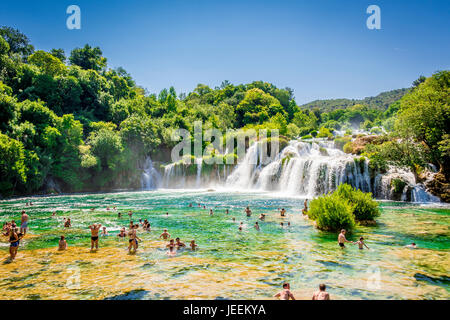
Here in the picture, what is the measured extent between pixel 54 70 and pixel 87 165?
87.5 feet

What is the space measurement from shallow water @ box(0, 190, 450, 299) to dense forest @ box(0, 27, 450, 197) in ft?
41.3

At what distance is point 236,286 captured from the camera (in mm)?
8578

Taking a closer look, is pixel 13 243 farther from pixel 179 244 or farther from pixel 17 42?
pixel 17 42

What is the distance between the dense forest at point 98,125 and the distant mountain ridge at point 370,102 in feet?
333

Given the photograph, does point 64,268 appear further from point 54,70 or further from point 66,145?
point 54,70

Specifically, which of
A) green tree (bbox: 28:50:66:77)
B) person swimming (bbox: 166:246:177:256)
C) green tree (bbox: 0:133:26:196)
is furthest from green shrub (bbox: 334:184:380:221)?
green tree (bbox: 28:50:66:77)

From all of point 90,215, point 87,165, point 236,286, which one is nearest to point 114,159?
point 87,165

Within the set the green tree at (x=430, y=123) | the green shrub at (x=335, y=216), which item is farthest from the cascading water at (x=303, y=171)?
the green shrub at (x=335, y=216)

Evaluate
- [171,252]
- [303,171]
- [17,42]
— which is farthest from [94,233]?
[17,42]

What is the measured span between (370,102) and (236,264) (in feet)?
645

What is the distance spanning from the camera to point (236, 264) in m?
10.8

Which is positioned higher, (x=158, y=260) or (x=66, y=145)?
(x=66, y=145)

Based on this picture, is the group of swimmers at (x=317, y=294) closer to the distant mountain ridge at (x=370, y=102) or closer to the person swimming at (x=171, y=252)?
the person swimming at (x=171, y=252)
